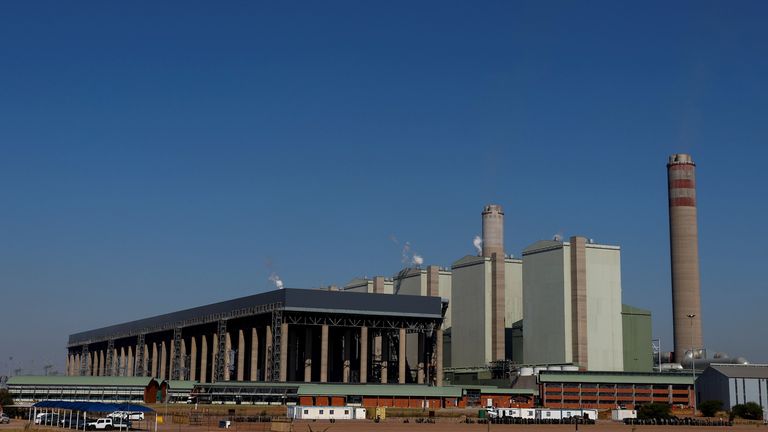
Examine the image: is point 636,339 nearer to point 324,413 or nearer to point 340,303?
point 340,303

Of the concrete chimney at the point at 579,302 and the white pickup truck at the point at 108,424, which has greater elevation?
the concrete chimney at the point at 579,302

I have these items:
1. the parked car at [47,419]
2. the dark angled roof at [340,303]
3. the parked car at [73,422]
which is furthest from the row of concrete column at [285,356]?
the parked car at [47,419]

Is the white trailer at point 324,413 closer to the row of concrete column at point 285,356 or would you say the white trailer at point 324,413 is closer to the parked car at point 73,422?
the row of concrete column at point 285,356

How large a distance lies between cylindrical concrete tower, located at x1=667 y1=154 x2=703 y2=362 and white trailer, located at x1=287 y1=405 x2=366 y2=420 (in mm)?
73817

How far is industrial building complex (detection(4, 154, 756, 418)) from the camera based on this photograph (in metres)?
145

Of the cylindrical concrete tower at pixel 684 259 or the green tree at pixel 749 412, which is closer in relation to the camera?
the green tree at pixel 749 412

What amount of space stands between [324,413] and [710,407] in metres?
57.4

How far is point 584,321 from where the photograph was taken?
16088 centimetres

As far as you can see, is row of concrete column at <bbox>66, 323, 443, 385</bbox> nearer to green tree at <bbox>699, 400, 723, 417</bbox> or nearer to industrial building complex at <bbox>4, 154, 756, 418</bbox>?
industrial building complex at <bbox>4, 154, 756, 418</bbox>

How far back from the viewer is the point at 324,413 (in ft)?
380

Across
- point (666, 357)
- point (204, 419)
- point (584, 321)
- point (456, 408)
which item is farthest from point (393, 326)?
point (666, 357)

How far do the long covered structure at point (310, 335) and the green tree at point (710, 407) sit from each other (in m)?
39.3

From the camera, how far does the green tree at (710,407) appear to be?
13675 centimetres

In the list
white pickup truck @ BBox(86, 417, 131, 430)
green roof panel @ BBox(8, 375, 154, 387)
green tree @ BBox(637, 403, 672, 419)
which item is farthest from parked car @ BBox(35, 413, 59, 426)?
green tree @ BBox(637, 403, 672, 419)
